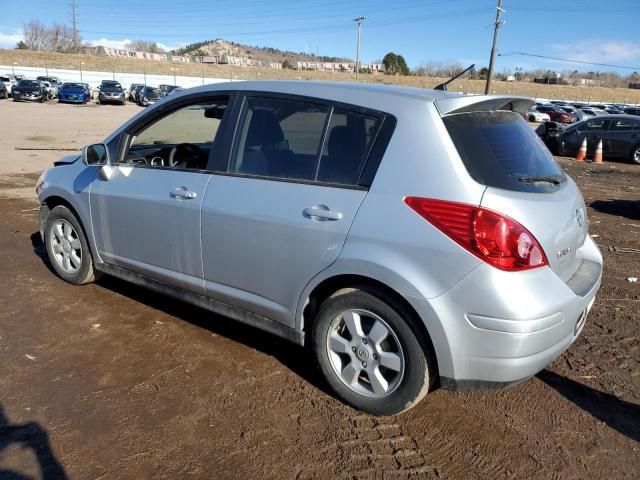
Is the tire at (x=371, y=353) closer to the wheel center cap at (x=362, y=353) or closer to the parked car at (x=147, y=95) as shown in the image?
the wheel center cap at (x=362, y=353)

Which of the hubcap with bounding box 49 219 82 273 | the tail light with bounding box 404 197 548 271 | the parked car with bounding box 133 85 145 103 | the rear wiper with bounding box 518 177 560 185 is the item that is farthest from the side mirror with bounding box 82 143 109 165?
the parked car with bounding box 133 85 145 103

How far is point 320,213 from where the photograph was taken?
9.73 feet

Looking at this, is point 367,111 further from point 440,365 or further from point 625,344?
point 625,344

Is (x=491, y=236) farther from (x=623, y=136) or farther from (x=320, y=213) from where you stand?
(x=623, y=136)

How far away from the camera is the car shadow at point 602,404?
3.01 meters

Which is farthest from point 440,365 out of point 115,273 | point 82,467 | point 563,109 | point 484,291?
point 563,109

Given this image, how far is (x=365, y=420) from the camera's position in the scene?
3021 millimetres

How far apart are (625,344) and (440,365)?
2.08 meters

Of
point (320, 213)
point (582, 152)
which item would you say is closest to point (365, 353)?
point (320, 213)

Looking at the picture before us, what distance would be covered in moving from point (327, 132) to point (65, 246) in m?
2.98

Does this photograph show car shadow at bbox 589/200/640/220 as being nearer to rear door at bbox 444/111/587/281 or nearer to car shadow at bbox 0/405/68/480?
rear door at bbox 444/111/587/281

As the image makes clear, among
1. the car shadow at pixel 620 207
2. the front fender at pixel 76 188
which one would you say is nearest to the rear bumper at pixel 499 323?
the front fender at pixel 76 188

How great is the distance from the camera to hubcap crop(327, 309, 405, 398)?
2.88m

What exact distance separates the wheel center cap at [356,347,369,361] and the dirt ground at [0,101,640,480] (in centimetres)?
35
